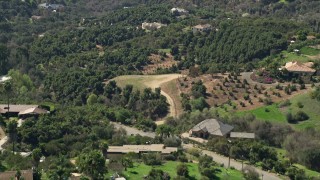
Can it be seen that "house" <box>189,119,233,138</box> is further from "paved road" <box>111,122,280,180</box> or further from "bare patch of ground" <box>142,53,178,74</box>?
"bare patch of ground" <box>142,53,178,74</box>

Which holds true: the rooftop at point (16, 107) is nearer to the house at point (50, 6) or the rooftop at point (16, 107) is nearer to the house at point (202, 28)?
the house at point (202, 28)

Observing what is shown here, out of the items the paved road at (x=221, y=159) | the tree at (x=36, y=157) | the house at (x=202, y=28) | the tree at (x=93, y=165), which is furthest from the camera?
the house at (x=202, y=28)

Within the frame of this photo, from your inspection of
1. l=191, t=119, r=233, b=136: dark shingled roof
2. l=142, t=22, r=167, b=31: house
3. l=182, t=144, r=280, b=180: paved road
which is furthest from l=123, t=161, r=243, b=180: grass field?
l=142, t=22, r=167, b=31: house

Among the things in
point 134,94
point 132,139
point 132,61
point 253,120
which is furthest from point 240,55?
point 132,139

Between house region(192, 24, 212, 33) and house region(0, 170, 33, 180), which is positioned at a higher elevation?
house region(192, 24, 212, 33)

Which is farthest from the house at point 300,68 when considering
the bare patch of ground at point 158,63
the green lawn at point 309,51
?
the bare patch of ground at point 158,63

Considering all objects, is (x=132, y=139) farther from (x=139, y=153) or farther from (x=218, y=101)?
(x=218, y=101)
